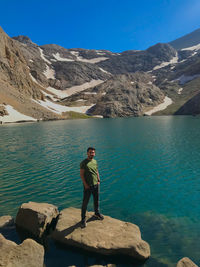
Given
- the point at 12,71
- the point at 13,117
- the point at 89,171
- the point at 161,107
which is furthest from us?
the point at 161,107

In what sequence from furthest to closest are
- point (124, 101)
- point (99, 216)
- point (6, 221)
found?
1. point (124, 101)
2. point (6, 221)
3. point (99, 216)

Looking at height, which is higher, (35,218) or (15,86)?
(15,86)

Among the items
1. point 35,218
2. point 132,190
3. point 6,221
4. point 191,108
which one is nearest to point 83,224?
point 35,218

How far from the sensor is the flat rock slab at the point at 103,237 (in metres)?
8.94

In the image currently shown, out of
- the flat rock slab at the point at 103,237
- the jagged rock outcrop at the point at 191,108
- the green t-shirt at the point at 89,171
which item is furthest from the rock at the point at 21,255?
the jagged rock outcrop at the point at 191,108

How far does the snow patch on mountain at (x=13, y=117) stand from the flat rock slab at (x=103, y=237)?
350ft

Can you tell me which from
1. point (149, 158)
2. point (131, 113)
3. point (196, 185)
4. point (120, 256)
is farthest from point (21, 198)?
point (131, 113)

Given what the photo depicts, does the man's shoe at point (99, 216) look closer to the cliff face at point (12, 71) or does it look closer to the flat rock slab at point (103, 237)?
the flat rock slab at point (103, 237)

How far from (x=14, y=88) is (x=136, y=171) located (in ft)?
445

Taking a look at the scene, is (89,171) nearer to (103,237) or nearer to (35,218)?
(103,237)

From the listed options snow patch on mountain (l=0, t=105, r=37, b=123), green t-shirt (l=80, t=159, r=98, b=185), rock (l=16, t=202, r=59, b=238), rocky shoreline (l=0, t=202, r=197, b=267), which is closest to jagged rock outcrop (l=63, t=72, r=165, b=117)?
snow patch on mountain (l=0, t=105, r=37, b=123)

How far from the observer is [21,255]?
786 centimetres

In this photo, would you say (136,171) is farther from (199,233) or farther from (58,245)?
(58,245)

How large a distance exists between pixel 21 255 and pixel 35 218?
9.02 feet
